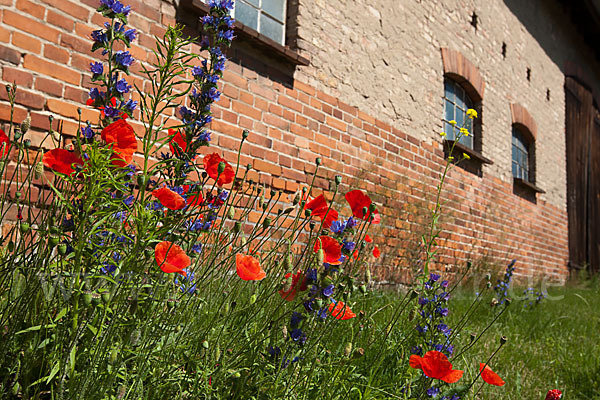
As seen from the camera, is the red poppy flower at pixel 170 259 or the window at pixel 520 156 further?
the window at pixel 520 156

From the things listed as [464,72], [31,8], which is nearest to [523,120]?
[464,72]

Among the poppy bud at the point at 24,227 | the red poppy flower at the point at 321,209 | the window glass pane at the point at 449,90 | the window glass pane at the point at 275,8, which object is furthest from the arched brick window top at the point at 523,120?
the poppy bud at the point at 24,227

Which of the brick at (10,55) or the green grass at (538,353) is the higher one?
the brick at (10,55)

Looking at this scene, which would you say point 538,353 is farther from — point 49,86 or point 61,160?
point 49,86

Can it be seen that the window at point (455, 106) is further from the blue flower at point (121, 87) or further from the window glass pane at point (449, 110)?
the blue flower at point (121, 87)

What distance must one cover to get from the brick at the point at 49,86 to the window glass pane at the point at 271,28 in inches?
76.6

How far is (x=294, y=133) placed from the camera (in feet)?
12.7

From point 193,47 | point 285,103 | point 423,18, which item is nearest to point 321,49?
point 285,103

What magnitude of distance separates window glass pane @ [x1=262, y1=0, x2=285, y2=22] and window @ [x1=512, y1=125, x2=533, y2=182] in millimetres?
5599

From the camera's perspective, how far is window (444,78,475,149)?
6.32m

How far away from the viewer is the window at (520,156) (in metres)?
8.21

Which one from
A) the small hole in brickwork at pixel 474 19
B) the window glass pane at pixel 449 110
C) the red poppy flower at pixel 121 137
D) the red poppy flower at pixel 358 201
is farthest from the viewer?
the small hole in brickwork at pixel 474 19

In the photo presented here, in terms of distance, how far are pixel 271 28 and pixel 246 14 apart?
252 mm

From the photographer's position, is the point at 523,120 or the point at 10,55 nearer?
the point at 10,55
